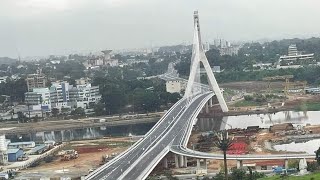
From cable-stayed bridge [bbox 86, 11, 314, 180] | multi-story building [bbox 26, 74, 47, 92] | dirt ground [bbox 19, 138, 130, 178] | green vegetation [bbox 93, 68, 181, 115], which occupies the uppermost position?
multi-story building [bbox 26, 74, 47, 92]

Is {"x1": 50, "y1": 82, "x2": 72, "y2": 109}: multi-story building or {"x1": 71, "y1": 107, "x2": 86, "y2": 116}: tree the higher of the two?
{"x1": 50, "y1": 82, "x2": 72, "y2": 109}: multi-story building

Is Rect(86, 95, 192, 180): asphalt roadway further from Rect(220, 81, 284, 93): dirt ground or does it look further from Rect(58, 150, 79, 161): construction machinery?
Rect(220, 81, 284, 93): dirt ground

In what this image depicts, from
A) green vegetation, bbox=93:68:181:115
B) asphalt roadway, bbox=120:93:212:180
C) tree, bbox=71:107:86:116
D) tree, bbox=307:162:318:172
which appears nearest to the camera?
tree, bbox=307:162:318:172

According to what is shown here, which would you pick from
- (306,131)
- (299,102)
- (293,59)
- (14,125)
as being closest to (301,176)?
(306,131)

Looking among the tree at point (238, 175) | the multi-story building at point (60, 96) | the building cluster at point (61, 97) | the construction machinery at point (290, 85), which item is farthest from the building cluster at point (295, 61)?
the tree at point (238, 175)

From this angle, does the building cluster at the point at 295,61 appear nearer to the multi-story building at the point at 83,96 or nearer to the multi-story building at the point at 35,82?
the multi-story building at the point at 83,96

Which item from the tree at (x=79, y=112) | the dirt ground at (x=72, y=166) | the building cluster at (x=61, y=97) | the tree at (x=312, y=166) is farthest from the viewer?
the building cluster at (x=61, y=97)

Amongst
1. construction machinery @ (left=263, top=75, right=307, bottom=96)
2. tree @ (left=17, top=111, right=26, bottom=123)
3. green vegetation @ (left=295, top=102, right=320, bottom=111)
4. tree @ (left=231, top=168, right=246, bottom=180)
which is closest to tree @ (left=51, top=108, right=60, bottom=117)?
tree @ (left=17, top=111, right=26, bottom=123)

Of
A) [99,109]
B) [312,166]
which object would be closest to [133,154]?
[312,166]

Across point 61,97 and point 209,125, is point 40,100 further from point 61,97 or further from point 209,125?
point 209,125
